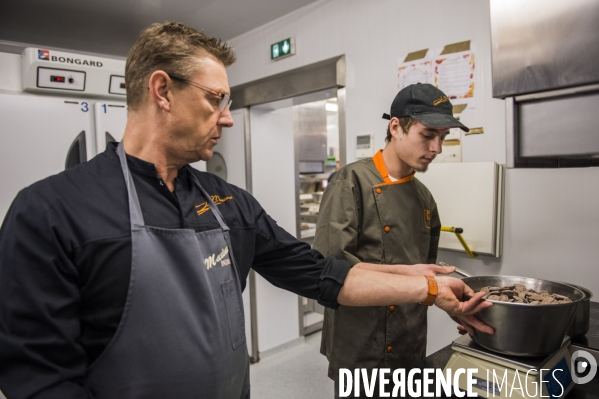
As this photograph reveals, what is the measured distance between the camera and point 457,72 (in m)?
2.06

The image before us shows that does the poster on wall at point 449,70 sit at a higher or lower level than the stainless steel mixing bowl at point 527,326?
higher

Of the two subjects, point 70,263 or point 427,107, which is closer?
point 70,263

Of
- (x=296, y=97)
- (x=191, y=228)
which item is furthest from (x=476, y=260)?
(x=296, y=97)

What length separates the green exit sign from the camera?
2.98 meters

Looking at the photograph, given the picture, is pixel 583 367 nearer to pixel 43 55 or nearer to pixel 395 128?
pixel 395 128

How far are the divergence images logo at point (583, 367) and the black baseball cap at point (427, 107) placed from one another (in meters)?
0.86

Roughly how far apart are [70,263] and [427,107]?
136 centimetres

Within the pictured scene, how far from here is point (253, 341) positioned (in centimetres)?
357

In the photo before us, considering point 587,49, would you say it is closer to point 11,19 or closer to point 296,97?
point 296,97

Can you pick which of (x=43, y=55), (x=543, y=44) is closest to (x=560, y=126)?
(x=543, y=44)

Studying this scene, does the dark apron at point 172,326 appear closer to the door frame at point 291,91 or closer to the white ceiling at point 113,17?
the door frame at point 291,91

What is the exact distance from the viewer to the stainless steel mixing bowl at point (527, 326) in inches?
41.4

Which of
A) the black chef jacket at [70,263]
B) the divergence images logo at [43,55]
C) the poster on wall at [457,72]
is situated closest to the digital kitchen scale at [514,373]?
the black chef jacket at [70,263]

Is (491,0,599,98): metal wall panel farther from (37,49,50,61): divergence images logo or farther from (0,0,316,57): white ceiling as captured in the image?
(37,49,50,61): divergence images logo
